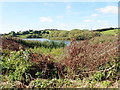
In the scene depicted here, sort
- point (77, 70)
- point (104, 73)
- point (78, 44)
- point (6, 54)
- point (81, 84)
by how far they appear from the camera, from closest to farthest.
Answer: point (81, 84)
point (104, 73)
point (77, 70)
point (78, 44)
point (6, 54)

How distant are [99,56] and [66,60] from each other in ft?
3.47

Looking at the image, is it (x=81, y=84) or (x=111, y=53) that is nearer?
(x=81, y=84)

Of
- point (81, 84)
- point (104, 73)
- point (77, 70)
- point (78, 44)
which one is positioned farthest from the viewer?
point (78, 44)

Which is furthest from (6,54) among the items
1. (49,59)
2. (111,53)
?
(111,53)

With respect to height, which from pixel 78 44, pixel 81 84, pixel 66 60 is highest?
pixel 78 44

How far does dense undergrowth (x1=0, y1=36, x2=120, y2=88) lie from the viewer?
4508 mm

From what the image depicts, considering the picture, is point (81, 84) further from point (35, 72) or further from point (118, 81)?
point (35, 72)

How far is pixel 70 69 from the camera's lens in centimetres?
514

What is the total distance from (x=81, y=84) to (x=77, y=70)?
0.77 metres

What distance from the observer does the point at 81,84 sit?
4426mm

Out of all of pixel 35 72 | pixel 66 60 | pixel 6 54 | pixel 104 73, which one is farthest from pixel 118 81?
pixel 6 54

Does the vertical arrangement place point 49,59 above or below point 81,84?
above

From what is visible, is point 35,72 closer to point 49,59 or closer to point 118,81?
point 49,59

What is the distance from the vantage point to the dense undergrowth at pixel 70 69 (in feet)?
14.8
